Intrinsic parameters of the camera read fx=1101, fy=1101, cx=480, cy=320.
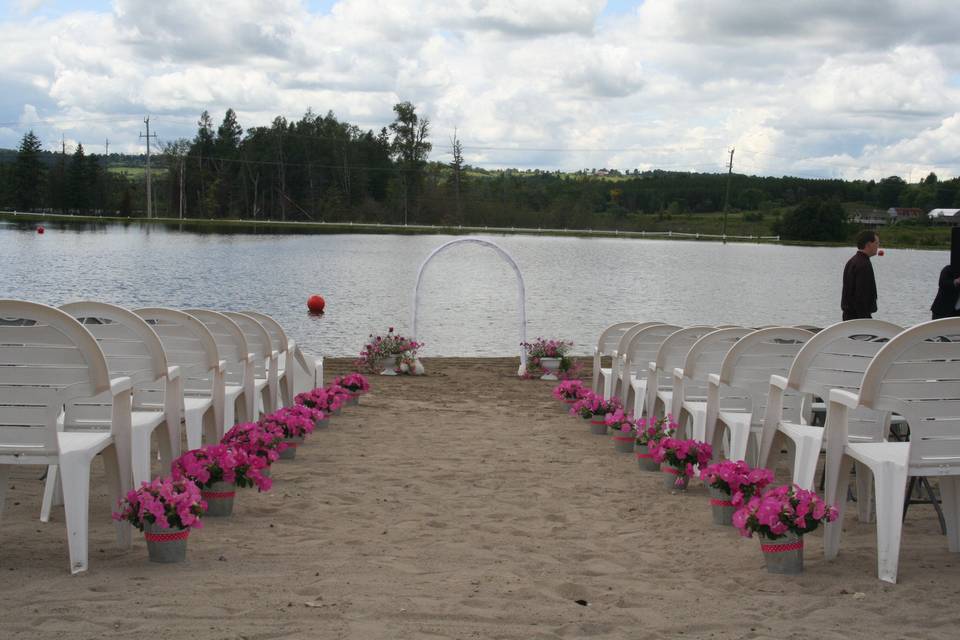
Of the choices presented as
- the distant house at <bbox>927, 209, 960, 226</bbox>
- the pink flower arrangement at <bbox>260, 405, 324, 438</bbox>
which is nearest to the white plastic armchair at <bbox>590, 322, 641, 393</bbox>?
the pink flower arrangement at <bbox>260, 405, 324, 438</bbox>

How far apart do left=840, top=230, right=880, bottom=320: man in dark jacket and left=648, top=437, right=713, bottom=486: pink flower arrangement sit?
3361 millimetres

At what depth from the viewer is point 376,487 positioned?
5590 mm

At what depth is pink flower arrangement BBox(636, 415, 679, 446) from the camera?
603 centimetres

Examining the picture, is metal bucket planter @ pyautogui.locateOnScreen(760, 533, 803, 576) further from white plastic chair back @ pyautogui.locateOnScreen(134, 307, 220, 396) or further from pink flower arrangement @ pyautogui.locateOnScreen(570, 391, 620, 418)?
pink flower arrangement @ pyautogui.locateOnScreen(570, 391, 620, 418)

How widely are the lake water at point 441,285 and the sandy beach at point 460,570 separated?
11245 millimetres

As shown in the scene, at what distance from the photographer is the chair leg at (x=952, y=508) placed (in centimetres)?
421

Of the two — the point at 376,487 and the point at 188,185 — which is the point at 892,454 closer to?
the point at 376,487

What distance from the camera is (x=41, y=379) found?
378 centimetres

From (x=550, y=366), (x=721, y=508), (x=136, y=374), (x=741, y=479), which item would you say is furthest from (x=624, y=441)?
(x=550, y=366)

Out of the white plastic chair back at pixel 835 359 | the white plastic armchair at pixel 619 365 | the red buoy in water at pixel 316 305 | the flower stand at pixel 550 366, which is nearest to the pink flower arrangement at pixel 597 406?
the white plastic armchair at pixel 619 365

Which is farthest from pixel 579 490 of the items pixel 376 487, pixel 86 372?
pixel 86 372

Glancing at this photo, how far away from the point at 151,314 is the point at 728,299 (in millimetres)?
30399

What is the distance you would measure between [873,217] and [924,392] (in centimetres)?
10925

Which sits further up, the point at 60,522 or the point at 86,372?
the point at 86,372
